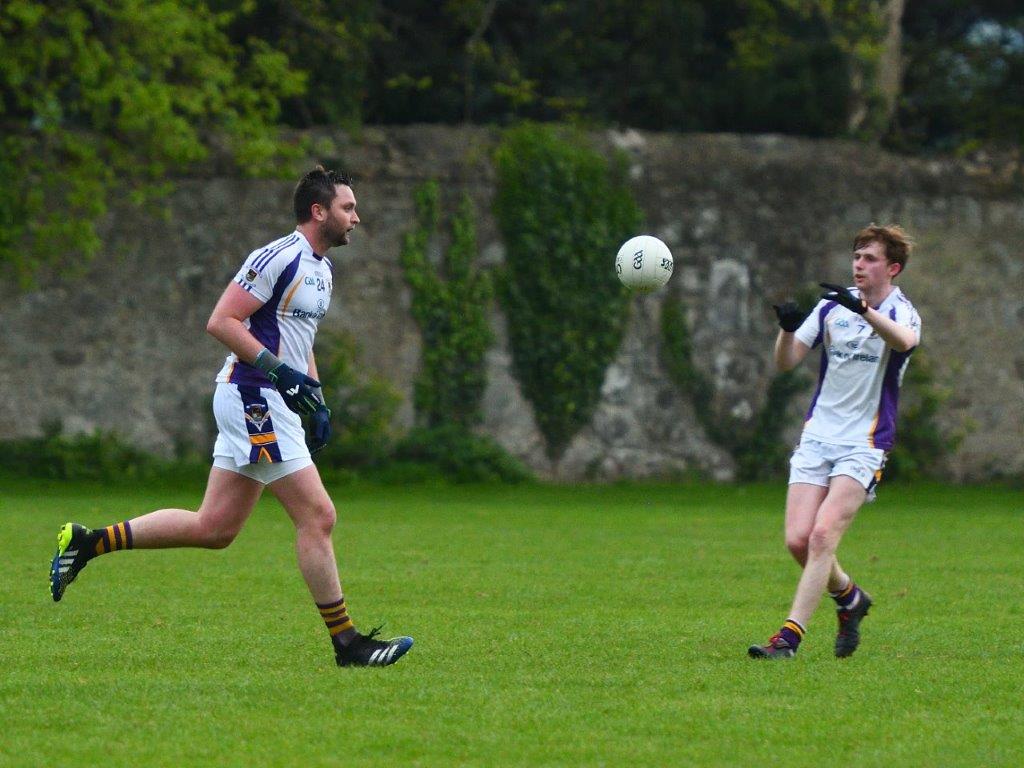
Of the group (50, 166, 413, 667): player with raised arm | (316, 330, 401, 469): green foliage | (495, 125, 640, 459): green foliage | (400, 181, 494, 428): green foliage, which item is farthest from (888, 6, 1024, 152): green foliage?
(50, 166, 413, 667): player with raised arm

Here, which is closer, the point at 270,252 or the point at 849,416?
the point at 270,252

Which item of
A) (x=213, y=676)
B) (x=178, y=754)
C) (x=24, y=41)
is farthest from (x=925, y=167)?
(x=178, y=754)

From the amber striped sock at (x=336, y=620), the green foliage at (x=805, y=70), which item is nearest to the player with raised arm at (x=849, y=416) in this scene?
the amber striped sock at (x=336, y=620)

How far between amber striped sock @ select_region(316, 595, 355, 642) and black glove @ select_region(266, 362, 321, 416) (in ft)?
2.99

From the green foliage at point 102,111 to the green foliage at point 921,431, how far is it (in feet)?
29.1

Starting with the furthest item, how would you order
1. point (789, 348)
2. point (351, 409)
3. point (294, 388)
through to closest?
point (351, 409) → point (789, 348) → point (294, 388)

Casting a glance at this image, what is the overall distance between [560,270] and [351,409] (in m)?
3.31

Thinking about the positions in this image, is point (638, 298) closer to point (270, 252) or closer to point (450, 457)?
point (450, 457)

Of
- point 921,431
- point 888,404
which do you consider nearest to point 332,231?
point 888,404

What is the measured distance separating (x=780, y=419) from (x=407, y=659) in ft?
49.5

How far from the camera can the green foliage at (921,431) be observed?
22688 millimetres

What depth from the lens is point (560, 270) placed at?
73.0 ft

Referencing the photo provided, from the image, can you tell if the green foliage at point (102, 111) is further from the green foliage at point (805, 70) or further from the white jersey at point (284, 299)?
the white jersey at point (284, 299)

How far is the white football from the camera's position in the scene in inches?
388
